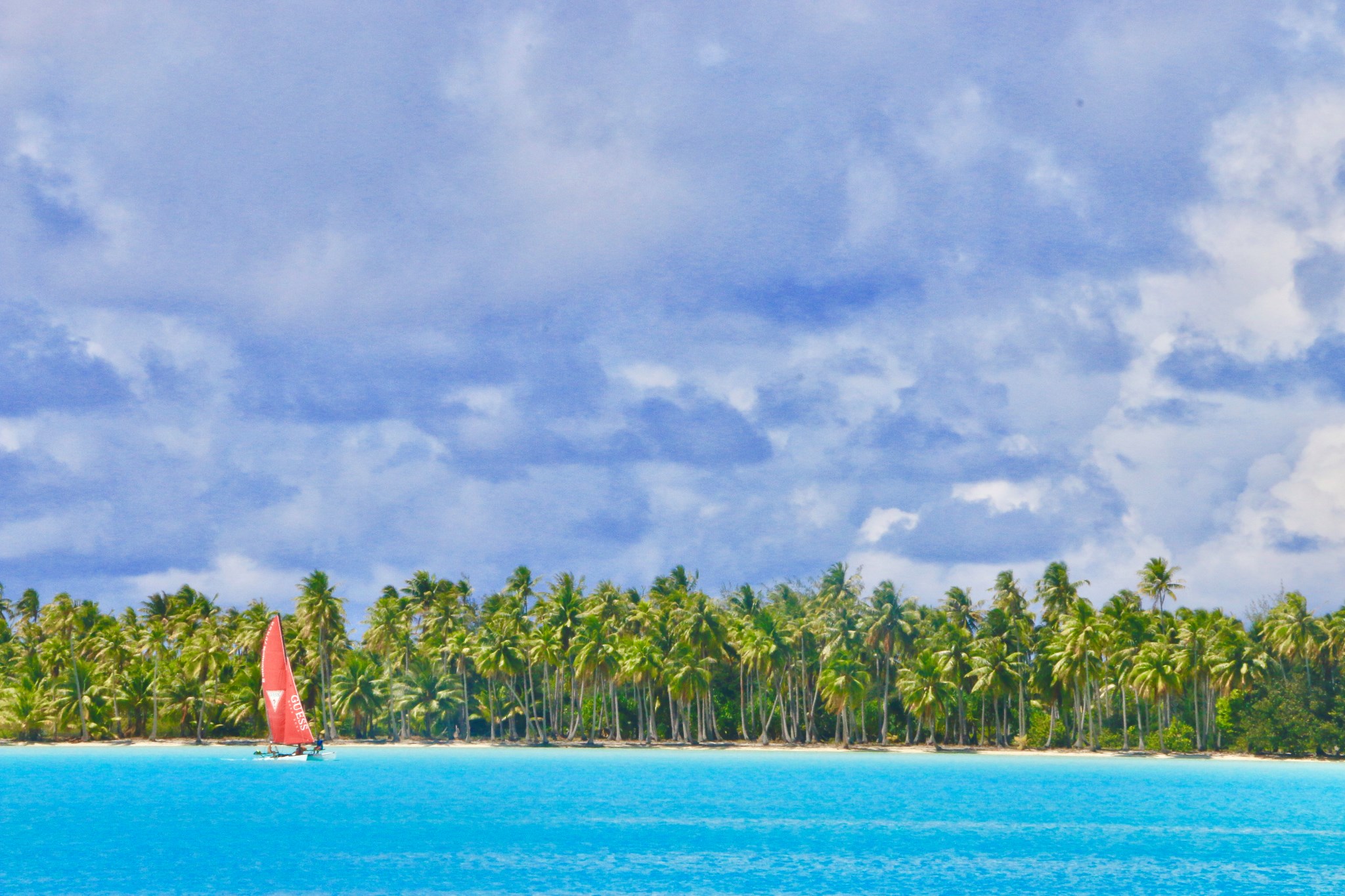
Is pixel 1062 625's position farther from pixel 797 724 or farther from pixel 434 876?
pixel 434 876

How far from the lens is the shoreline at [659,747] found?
399 feet

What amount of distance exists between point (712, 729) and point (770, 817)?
73.7 metres

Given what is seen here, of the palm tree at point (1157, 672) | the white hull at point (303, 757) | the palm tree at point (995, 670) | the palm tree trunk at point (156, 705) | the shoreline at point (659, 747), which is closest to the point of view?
the white hull at point (303, 757)

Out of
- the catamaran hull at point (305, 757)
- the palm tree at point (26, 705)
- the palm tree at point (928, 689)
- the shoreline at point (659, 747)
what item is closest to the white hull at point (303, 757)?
the catamaran hull at point (305, 757)

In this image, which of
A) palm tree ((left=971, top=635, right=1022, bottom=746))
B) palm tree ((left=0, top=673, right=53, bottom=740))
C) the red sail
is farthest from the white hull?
palm tree ((left=971, top=635, right=1022, bottom=746))

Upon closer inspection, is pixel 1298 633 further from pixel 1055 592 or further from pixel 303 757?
pixel 303 757

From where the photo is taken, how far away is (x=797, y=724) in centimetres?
13638

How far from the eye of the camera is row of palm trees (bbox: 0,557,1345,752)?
11662cm

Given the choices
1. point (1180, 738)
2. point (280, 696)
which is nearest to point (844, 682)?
point (1180, 738)

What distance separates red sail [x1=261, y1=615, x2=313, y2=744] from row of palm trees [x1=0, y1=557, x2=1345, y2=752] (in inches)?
1150

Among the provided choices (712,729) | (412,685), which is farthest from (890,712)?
(412,685)

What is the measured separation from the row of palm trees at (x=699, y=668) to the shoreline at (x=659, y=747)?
3.95 feet

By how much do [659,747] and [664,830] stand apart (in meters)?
78.1

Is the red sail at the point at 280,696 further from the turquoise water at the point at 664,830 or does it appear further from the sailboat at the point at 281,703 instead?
the turquoise water at the point at 664,830
